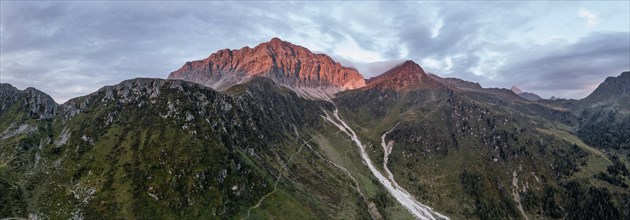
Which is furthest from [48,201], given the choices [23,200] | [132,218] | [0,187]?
[132,218]

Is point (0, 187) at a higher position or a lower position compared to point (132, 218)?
higher

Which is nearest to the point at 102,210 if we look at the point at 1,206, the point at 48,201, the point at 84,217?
the point at 84,217

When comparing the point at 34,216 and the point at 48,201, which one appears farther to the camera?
the point at 48,201

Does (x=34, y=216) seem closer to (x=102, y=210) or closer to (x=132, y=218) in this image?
(x=102, y=210)

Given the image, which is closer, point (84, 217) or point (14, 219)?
point (14, 219)

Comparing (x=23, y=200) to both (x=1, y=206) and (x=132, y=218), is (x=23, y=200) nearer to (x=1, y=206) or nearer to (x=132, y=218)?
(x=1, y=206)

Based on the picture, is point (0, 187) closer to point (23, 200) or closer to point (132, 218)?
point (23, 200)

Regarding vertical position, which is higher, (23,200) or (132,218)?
(23,200)

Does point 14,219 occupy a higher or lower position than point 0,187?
lower
